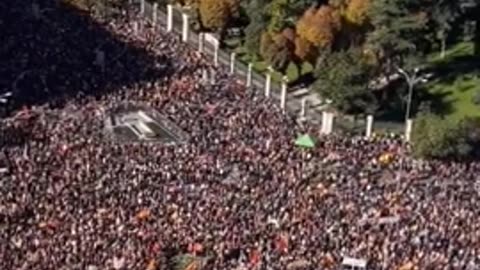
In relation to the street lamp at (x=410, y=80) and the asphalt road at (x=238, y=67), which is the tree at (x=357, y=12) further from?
the asphalt road at (x=238, y=67)

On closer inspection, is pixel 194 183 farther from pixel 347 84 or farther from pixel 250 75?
pixel 250 75

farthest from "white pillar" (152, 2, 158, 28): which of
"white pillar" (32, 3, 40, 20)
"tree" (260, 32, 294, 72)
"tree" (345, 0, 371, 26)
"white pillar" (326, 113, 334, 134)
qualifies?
"white pillar" (326, 113, 334, 134)

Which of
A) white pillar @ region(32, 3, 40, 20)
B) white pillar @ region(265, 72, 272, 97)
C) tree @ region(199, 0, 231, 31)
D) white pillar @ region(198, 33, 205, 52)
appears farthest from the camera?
tree @ region(199, 0, 231, 31)

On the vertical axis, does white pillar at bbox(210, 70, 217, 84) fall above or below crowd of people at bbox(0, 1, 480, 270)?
above

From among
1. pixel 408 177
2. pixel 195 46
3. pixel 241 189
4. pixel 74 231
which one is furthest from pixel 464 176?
pixel 195 46

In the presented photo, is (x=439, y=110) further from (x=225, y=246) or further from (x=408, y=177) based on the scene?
(x=225, y=246)

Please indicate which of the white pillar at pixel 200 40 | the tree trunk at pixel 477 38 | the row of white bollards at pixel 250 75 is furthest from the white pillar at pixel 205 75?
the tree trunk at pixel 477 38

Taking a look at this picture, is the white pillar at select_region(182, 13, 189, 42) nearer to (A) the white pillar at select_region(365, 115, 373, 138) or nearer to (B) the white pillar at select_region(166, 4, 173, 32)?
(B) the white pillar at select_region(166, 4, 173, 32)
